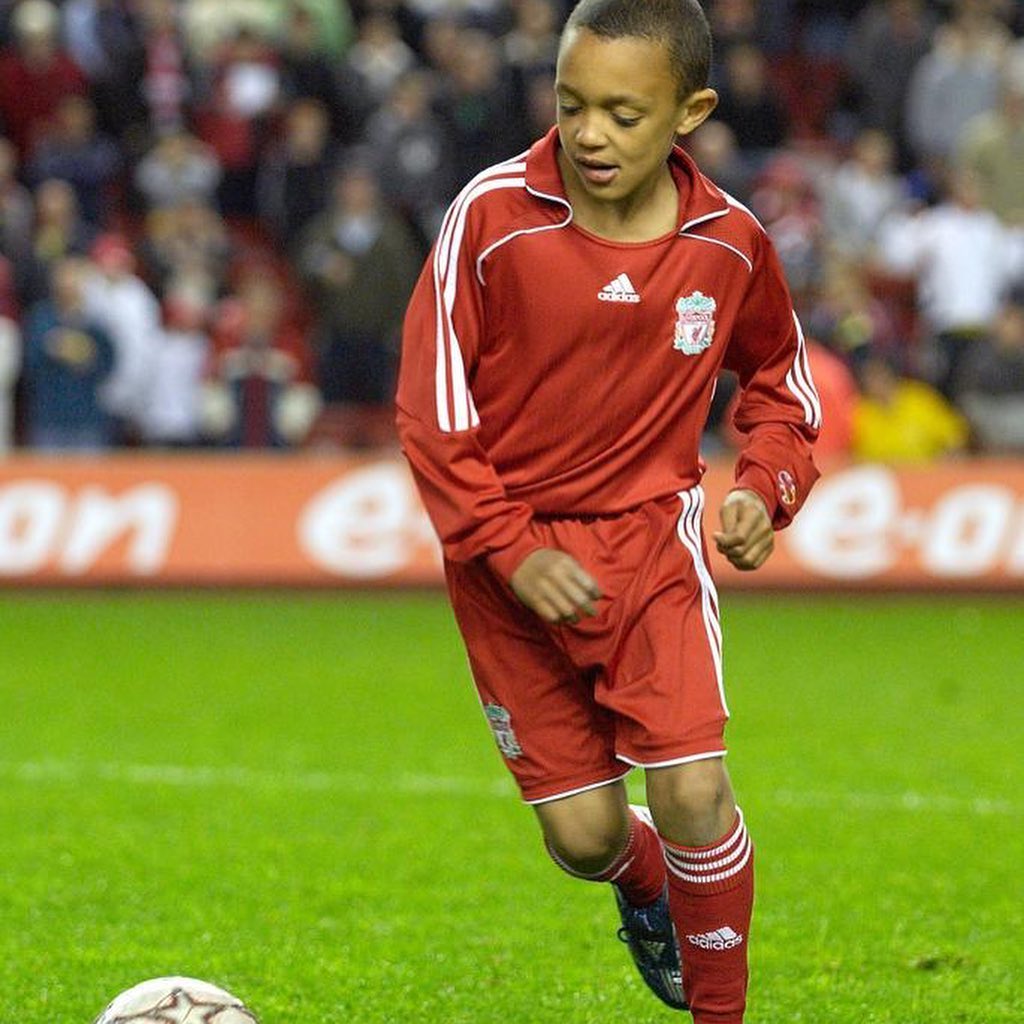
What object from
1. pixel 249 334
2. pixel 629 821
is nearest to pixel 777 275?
pixel 629 821

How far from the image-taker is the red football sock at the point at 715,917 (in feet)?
15.2

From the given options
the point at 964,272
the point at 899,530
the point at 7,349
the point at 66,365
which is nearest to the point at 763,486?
the point at 899,530

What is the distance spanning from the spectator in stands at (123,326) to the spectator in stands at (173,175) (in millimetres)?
1351

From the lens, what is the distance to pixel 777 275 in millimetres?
4895

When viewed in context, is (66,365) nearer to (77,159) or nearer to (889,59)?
(77,159)

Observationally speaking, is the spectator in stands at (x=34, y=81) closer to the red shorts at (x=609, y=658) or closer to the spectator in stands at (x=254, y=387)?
the spectator in stands at (x=254, y=387)

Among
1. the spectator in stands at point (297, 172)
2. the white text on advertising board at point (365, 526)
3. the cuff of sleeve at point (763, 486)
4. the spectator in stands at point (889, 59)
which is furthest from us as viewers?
the spectator in stands at point (889, 59)

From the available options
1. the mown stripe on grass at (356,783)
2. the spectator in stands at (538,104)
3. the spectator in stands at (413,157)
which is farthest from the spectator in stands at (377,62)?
the mown stripe on grass at (356,783)

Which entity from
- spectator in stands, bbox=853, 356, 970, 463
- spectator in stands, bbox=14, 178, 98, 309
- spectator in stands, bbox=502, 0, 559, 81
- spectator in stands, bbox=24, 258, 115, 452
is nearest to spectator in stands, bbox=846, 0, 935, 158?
spectator in stands, bbox=502, 0, 559, 81

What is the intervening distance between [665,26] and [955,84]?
15.5 metres

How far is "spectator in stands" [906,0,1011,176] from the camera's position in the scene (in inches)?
756

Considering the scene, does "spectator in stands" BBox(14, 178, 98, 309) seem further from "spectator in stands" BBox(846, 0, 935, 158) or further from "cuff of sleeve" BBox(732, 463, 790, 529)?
"cuff of sleeve" BBox(732, 463, 790, 529)

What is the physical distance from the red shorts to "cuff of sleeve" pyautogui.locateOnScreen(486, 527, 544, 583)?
0.18 m

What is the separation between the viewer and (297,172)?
18.2m
